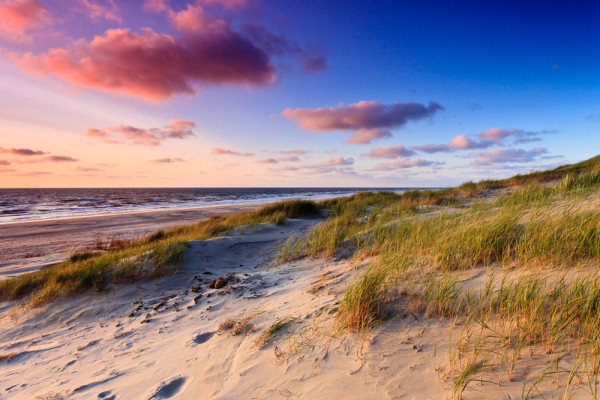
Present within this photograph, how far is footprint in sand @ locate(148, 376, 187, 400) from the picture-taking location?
97.4 inches

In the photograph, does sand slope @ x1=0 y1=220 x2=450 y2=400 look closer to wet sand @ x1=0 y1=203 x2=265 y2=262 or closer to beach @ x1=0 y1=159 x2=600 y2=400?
beach @ x1=0 y1=159 x2=600 y2=400

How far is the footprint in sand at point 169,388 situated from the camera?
2475mm

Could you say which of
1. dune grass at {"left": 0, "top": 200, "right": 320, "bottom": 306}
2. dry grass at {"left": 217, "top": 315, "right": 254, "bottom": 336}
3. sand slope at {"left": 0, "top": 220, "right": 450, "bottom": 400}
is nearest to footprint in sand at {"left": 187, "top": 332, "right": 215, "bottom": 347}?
sand slope at {"left": 0, "top": 220, "right": 450, "bottom": 400}

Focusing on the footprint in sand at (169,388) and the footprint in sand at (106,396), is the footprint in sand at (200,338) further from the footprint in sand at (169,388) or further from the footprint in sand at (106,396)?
the footprint in sand at (106,396)

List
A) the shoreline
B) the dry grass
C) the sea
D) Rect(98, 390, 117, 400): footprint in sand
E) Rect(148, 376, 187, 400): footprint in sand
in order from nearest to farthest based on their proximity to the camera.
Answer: Rect(148, 376, 187, 400): footprint in sand, Rect(98, 390, 117, 400): footprint in sand, the dry grass, the shoreline, the sea

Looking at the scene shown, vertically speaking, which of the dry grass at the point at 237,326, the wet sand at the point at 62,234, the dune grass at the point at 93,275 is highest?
the dry grass at the point at 237,326

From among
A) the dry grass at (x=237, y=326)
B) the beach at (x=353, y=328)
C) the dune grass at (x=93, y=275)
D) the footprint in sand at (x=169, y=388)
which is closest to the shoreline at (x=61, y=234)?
the dune grass at (x=93, y=275)

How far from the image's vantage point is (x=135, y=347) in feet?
12.1

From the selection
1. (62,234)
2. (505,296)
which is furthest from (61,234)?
(505,296)

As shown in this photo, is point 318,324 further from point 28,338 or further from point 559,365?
point 28,338

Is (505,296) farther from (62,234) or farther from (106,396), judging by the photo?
(62,234)

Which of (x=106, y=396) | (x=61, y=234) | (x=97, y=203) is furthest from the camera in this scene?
(x=97, y=203)

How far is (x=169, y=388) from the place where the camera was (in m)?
2.57

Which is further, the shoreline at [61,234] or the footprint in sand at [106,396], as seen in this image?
the shoreline at [61,234]
